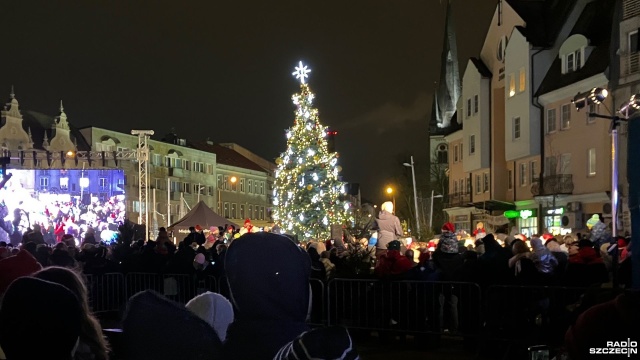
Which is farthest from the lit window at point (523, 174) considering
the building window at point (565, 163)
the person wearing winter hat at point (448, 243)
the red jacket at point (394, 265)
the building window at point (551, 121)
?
the red jacket at point (394, 265)

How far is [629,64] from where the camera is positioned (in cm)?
3591

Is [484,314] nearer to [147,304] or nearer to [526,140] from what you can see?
[147,304]

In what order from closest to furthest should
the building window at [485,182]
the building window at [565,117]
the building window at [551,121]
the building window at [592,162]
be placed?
the building window at [592,162] < the building window at [565,117] < the building window at [551,121] < the building window at [485,182]

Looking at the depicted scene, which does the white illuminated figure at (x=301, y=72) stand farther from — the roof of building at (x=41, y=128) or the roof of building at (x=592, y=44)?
the roof of building at (x=41, y=128)

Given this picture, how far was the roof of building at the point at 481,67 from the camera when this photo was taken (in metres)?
51.3

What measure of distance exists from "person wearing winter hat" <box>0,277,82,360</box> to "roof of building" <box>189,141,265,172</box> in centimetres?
10145

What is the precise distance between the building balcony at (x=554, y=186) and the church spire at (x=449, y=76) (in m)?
40.8

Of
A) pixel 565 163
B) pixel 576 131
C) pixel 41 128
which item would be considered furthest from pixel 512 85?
pixel 41 128

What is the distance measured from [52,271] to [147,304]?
94 centimetres

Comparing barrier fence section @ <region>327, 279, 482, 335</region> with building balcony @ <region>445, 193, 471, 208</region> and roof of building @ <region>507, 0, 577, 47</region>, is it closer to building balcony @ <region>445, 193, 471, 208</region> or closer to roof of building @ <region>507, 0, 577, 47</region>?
roof of building @ <region>507, 0, 577, 47</region>

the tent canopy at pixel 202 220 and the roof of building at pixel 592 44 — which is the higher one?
the roof of building at pixel 592 44


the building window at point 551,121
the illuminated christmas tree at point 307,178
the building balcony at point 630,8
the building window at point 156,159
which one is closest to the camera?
the illuminated christmas tree at point 307,178

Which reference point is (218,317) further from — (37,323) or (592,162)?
(592,162)

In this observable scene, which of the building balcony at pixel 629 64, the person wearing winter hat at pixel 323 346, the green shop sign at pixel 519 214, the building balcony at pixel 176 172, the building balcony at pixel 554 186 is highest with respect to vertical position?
the building balcony at pixel 629 64
